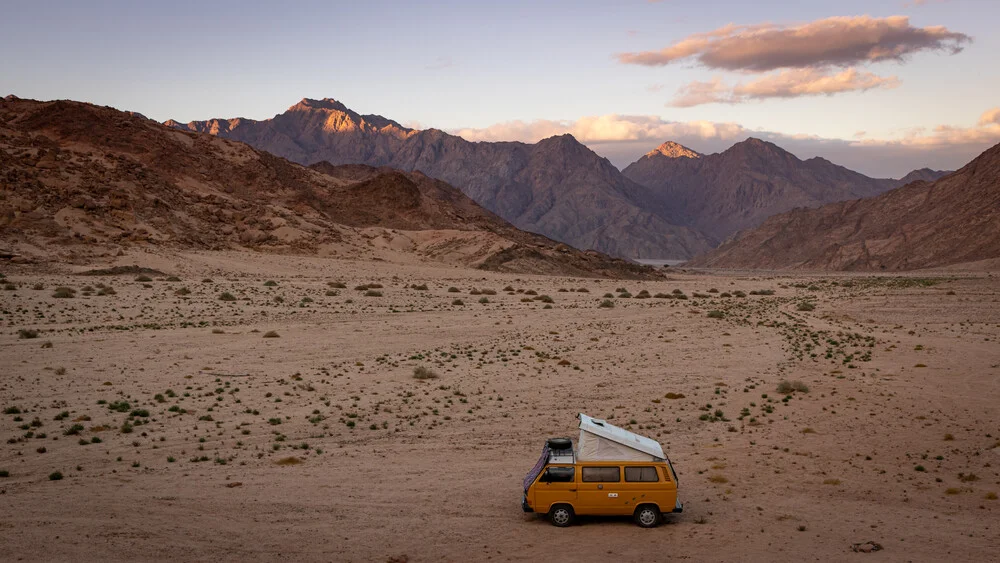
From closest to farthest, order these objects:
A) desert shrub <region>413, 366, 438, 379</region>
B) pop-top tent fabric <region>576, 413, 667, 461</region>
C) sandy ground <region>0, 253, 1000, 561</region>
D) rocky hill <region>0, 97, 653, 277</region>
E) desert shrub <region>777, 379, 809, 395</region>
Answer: sandy ground <region>0, 253, 1000, 561</region> < pop-top tent fabric <region>576, 413, 667, 461</region> < desert shrub <region>777, 379, 809, 395</region> < desert shrub <region>413, 366, 438, 379</region> < rocky hill <region>0, 97, 653, 277</region>

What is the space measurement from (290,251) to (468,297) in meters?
27.4

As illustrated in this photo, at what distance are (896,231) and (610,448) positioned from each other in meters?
140

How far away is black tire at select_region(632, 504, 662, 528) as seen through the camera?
1356cm

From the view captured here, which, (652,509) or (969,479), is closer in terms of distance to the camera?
(652,509)

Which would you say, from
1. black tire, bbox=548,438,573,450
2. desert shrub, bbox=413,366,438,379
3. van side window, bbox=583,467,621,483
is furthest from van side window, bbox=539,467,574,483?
desert shrub, bbox=413,366,438,379

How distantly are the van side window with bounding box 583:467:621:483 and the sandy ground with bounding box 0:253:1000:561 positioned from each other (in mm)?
793

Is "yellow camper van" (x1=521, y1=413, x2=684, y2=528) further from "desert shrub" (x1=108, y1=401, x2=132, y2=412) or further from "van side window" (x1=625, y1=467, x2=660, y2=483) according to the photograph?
"desert shrub" (x1=108, y1=401, x2=132, y2=412)

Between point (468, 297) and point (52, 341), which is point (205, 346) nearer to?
point (52, 341)

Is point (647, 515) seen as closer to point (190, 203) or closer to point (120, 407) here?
point (120, 407)

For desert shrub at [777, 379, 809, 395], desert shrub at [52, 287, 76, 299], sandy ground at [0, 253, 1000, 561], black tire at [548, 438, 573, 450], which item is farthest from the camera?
desert shrub at [52, 287, 76, 299]

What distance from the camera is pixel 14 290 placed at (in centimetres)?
4119

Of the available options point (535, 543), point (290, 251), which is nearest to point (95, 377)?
point (535, 543)

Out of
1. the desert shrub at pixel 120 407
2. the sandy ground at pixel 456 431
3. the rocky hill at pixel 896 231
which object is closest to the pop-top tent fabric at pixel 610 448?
the sandy ground at pixel 456 431

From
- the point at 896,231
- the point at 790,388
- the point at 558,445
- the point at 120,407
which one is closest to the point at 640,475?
the point at 558,445
